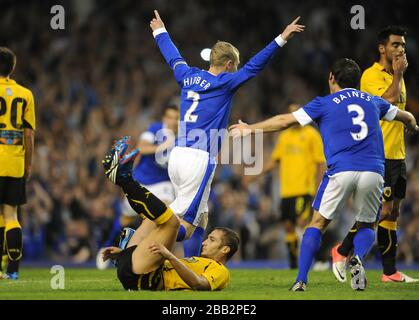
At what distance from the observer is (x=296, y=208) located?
47.6 ft

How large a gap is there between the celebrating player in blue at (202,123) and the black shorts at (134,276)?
2.88 feet

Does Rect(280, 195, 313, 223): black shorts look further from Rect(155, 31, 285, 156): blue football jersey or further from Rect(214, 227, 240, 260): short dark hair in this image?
Rect(214, 227, 240, 260): short dark hair

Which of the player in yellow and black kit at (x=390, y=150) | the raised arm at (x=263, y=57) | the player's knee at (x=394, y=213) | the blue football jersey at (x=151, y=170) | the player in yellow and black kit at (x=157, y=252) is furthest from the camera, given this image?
the blue football jersey at (x=151, y=170)

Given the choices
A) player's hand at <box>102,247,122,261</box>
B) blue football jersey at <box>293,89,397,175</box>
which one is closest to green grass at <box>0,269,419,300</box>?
player's hand at <box>102,247,122,261</box>

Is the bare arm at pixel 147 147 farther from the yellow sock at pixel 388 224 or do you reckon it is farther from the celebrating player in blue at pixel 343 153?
the celebrating player in blue at pixel 343 153

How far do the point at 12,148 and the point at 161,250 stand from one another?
311 cm

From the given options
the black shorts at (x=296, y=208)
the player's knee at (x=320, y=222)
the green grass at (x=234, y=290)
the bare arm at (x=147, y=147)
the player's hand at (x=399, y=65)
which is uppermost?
the player's hand at (x=399, y=65)

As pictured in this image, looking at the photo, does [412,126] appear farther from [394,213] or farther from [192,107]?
[192,107]

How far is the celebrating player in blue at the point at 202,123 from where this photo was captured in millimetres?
9547

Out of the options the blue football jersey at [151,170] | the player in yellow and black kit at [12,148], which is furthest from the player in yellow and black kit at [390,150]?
the blue football jersey at [151,170]

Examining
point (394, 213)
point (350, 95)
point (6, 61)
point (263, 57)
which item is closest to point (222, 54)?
point (263, 57)
